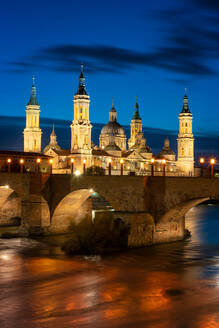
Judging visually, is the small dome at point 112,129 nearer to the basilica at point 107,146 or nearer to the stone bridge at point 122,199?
the basilica at point 107,146

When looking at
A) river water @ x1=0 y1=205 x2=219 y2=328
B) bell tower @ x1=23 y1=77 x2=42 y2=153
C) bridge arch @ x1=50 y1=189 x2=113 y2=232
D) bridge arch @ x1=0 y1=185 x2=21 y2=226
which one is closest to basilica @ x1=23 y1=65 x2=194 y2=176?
bell tower @ x1=23 y1=77 x2=42 y2=153

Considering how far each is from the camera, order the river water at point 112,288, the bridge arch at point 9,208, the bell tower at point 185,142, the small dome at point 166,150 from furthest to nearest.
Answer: the small dome at point 166,150 < the bell tower at point 185,142 < the bridge arch at point 9,208 < the river water at point 112,288

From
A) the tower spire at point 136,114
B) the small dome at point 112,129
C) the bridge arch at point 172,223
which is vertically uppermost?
the tower spire at point 136,114

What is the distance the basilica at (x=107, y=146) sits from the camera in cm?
9144

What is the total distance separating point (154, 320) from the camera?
70.9ft

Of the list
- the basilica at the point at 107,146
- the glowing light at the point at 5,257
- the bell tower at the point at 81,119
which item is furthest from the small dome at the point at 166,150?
the glowing light at the point at 5,257

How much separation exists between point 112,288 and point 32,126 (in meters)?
71.5

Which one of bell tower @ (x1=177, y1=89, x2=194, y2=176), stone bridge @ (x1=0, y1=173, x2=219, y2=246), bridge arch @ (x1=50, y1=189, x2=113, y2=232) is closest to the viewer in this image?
stone bridge @ (x1=0, y1=173, x2=219, y2=246)

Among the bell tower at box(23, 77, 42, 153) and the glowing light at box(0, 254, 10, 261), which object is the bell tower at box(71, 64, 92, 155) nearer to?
the bell tower at box(23, 77, 42, 153)

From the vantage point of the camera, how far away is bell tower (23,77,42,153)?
95.8m

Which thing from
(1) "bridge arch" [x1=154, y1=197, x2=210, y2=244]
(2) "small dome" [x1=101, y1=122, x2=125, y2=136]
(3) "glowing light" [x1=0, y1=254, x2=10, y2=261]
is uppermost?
(2) "small dome" [x1=101, y1=122, x2=125, y2=136]

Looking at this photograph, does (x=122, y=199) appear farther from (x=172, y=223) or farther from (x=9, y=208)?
(x=9, y=208)

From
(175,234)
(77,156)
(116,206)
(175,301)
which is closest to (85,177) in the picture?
(116,206)

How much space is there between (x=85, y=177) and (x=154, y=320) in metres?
19.7
